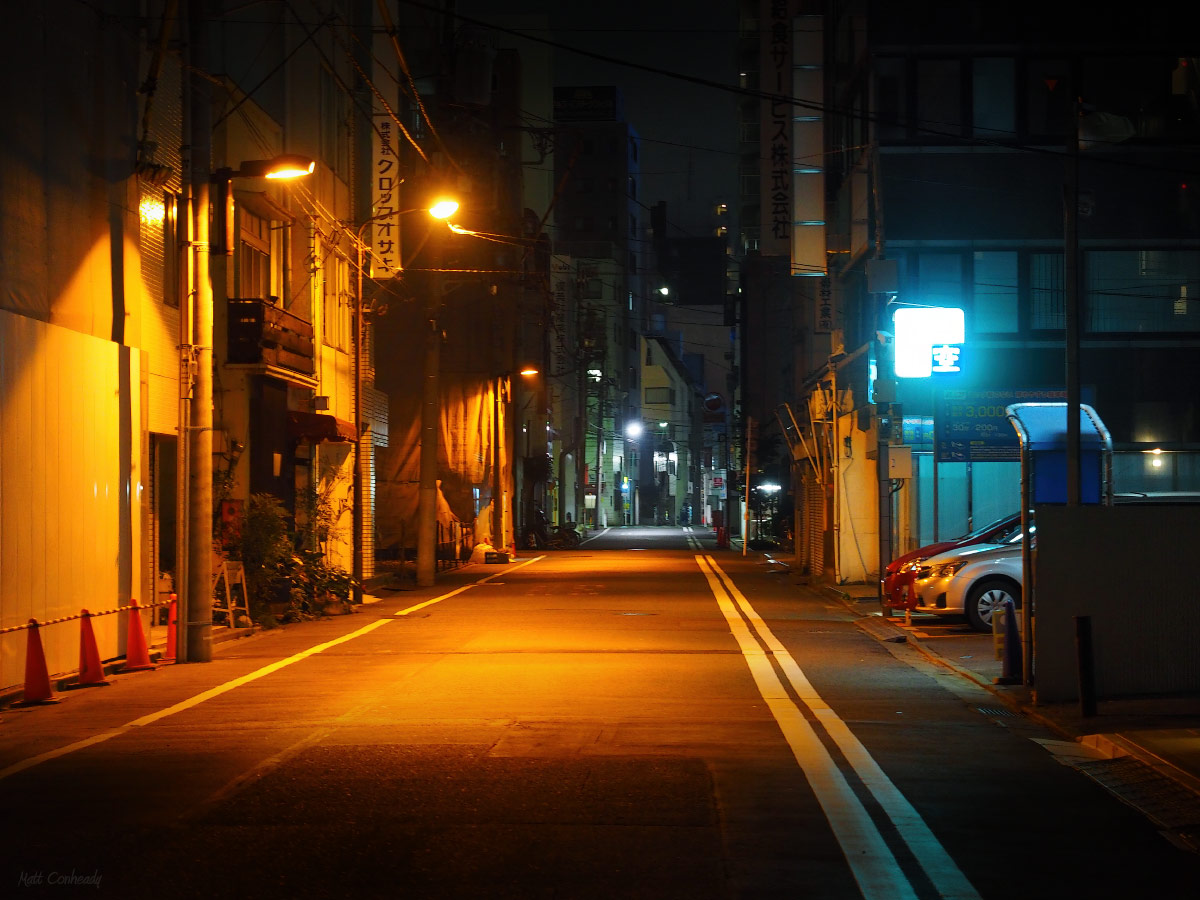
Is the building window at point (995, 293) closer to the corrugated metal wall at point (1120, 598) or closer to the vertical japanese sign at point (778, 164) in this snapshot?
the vertical japanese sign at point (778, 164)

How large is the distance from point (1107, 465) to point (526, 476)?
4580 centimetres

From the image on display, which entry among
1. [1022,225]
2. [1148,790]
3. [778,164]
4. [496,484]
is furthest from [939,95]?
[496,484]

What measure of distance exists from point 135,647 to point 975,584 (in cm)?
1178

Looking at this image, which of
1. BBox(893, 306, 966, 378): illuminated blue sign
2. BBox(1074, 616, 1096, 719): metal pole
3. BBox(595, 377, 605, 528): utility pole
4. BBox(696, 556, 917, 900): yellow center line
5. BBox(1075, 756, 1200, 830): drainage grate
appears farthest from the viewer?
BBox(595, 377, 605, 528): utility pole

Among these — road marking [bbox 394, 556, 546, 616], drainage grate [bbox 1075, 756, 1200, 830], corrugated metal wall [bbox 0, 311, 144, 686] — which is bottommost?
road marking [bbox 394, 556, 546, 616]

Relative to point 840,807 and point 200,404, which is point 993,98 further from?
point 840,807

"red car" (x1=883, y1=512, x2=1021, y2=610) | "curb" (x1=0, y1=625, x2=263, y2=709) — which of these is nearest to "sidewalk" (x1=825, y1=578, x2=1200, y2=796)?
"red car" (x1=883, y1=512, x2=1021, y2=610)

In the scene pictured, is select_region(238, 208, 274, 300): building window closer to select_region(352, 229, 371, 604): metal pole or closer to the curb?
select_region(352, 229, 371, 604): metal pole

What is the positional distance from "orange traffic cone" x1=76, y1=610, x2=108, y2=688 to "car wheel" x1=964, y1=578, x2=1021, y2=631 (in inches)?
477

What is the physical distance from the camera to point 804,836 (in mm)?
7559

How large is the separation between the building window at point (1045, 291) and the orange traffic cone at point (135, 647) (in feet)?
68.6

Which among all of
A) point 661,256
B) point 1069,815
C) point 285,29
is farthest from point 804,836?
point 661,256

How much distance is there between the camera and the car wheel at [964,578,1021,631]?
766 inches

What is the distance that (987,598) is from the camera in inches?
769
